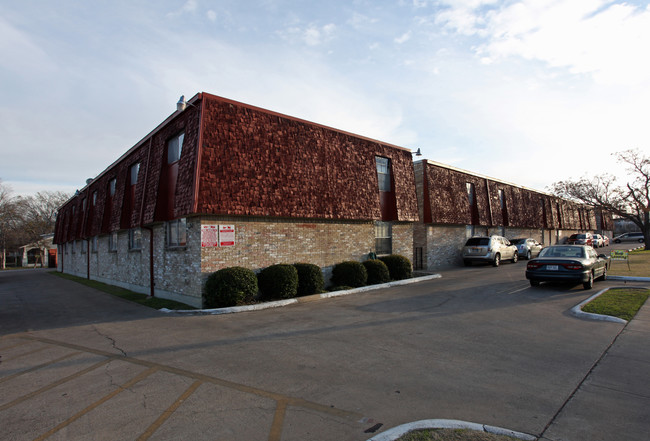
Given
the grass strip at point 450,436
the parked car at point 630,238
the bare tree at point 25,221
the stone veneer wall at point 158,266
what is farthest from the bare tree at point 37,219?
the parked car at point 630,238

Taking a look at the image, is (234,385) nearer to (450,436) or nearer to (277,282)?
(450,436)

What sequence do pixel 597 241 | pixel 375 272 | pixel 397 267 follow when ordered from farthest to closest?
pixel 597 241 → pixel 397 267 → pixel 375 272

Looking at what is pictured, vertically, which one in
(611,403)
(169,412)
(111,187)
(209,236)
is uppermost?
(111,187)

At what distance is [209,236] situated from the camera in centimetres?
1129

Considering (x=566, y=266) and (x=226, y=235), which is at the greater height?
(x=226, y=235)

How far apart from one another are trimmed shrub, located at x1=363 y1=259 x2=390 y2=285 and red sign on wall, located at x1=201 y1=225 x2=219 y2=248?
6.42 meters

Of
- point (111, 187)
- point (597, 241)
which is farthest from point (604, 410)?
point (597, 241)

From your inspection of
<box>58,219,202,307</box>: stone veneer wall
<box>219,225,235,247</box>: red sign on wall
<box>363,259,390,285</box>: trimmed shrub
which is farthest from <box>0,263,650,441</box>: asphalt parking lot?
<box>363,259,390,285</box>: trimmed shrub

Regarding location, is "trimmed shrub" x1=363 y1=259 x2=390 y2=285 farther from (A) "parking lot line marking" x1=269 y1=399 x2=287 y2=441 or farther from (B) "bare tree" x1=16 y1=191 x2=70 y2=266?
(B) "bare tree" x1=16 y1=191 x2=70 y2=266

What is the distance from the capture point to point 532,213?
34188 mm

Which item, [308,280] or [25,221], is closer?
[308,280]

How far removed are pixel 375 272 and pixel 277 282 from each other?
5.07m

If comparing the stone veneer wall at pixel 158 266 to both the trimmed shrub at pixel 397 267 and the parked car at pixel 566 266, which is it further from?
the parked car at pixel 566 266

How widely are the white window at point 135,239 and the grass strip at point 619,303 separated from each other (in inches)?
656
